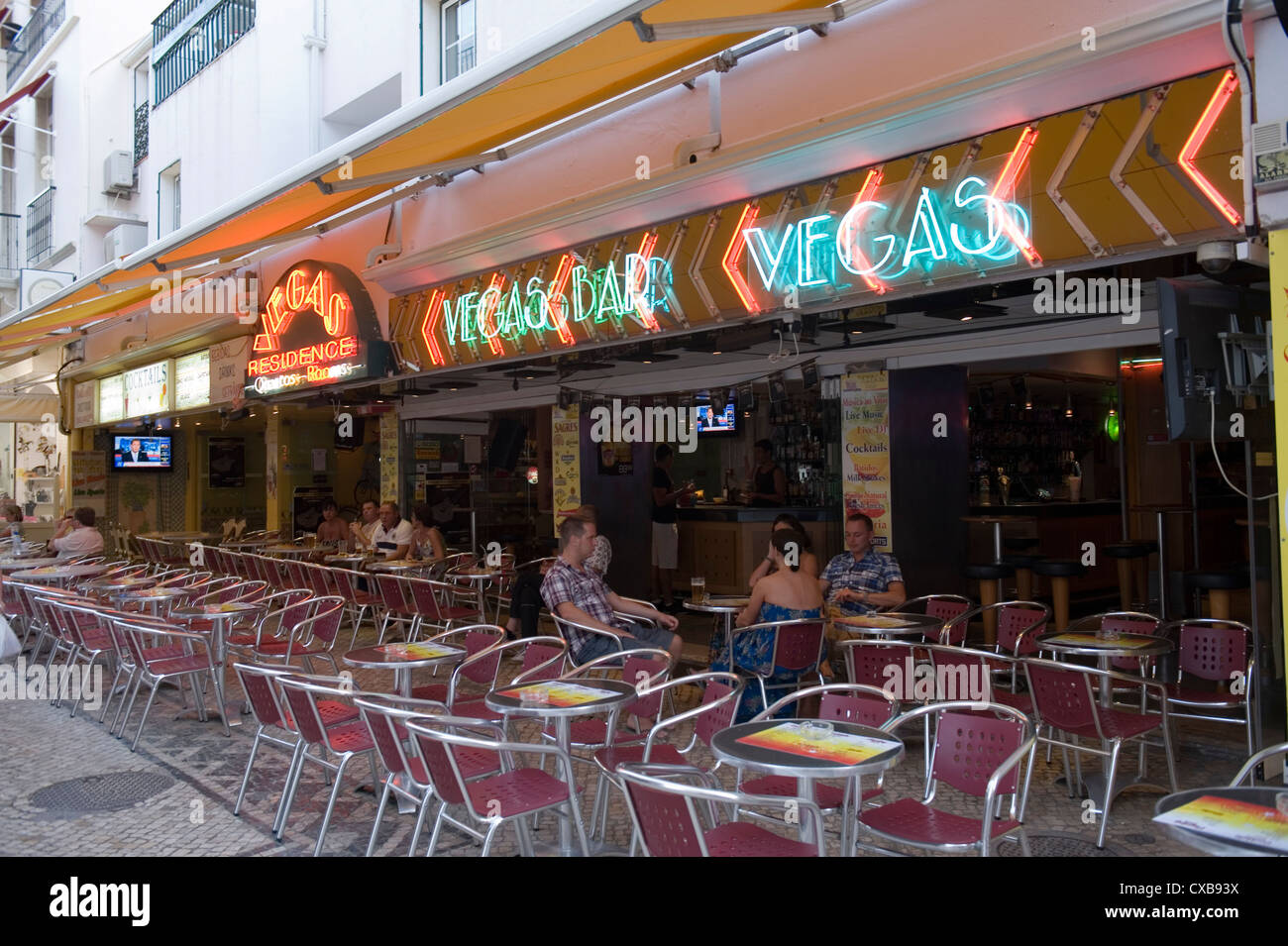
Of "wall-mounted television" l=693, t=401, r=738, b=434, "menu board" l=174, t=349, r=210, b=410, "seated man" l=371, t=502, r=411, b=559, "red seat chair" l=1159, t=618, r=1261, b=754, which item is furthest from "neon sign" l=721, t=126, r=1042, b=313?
"menu board" l=174, t=349, r=210, b=410

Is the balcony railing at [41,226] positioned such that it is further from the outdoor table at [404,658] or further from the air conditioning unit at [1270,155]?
the air conditioning unit at [1270,155]

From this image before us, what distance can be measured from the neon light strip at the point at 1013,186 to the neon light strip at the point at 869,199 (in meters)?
0.69

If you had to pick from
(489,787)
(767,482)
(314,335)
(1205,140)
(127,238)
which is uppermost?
(127,238)

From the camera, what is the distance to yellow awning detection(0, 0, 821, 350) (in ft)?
14.1

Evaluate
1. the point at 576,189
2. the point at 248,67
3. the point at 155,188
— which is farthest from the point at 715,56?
the point at 155,188

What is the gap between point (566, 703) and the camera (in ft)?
12.5

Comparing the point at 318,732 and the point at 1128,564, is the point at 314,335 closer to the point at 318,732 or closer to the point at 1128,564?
the point at 318,732

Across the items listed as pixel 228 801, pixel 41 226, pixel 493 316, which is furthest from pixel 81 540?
pixel 41 226

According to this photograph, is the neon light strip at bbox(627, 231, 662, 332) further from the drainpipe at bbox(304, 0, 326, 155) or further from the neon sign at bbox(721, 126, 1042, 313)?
the drainpipe at bbox(304, 0, 326, 155)

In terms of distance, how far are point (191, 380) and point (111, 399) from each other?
326 cm

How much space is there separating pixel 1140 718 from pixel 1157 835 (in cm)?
50

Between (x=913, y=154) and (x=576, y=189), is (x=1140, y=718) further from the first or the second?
(x=576, y=189)

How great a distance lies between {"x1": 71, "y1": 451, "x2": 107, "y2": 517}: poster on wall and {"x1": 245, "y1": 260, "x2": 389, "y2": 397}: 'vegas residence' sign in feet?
24.7

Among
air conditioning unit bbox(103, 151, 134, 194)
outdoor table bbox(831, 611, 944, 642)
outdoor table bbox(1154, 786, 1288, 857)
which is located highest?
air conditioning unit bbox(103, 151, 134, 194)
